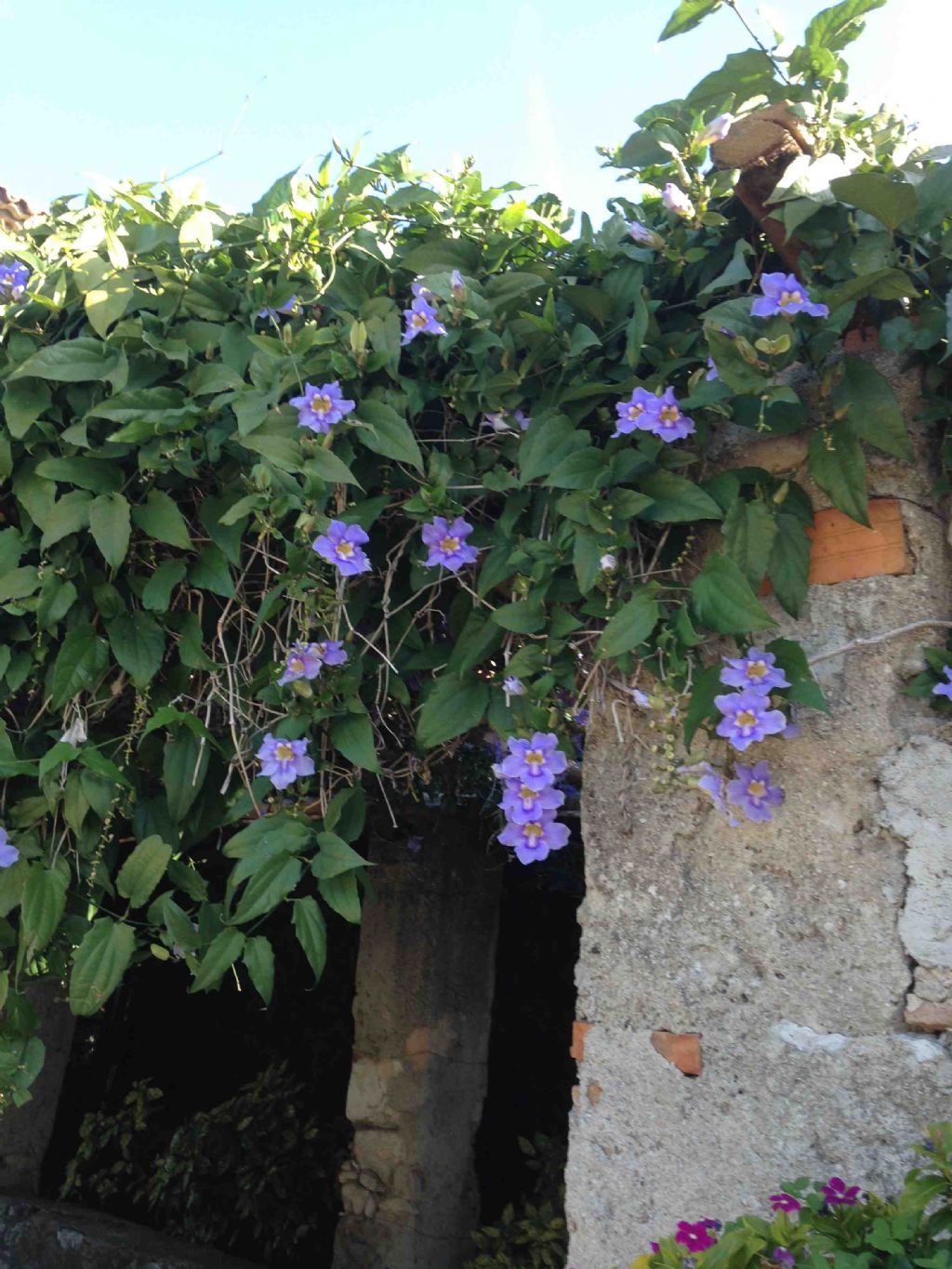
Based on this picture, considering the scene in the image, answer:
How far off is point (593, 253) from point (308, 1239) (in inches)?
134

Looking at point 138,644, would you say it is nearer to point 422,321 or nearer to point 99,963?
point 99,963

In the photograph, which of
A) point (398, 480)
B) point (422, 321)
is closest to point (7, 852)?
point (398, 480)

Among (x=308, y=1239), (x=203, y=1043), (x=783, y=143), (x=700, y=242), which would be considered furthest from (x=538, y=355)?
(x=203, y=1043)

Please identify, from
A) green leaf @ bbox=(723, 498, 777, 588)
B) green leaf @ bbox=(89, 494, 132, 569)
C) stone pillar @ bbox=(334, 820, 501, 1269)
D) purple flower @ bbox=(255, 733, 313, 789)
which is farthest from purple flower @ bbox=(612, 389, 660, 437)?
stone pillar @ bbox=(334, 820, 501, 1269)

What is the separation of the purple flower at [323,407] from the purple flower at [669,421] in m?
0.44

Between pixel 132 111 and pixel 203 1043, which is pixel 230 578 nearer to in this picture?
pixel 132 111

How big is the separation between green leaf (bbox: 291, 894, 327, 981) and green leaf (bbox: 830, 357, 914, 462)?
102 centimetres

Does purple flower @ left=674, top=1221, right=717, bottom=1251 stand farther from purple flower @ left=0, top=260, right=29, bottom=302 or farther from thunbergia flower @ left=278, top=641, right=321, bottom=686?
purple flower @ left=0, top=260, right=29, bottom=302

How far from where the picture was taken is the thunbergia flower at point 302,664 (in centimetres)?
184

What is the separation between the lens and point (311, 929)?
1.81 meters

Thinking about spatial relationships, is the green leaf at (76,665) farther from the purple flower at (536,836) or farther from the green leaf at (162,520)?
the purple flower at (536,836)

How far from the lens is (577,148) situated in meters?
2.06

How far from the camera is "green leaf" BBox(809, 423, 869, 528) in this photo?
1662 millimetres

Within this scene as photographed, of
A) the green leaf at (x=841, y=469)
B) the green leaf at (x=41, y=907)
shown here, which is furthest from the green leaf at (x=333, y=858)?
the green leaf at (x=841, y=469)
